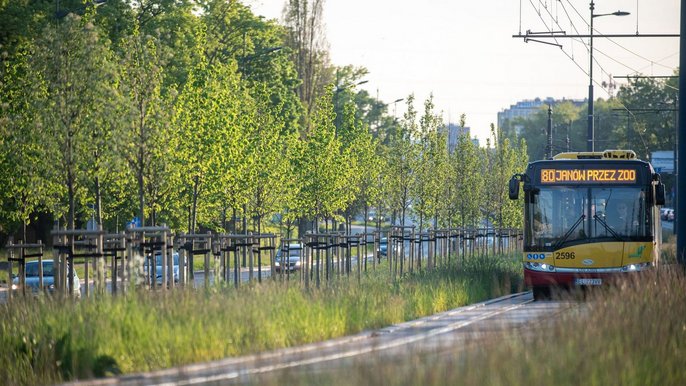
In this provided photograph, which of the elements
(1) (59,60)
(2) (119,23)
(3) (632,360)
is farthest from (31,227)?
(3) (632,360)

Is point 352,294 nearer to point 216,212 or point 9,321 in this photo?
point 9,321

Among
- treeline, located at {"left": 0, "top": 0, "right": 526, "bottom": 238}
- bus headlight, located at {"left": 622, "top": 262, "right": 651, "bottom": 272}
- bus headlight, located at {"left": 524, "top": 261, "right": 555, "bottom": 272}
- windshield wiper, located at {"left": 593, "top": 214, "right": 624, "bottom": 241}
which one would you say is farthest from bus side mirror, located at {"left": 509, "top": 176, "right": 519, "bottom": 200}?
treeline, located at {"left": 0, "top": 0, "right": 526, "bottom": 238}

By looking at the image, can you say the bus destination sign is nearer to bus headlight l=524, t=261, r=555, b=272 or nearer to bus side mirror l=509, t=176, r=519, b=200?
bus headlight l=524, t=261, r=555, b=272

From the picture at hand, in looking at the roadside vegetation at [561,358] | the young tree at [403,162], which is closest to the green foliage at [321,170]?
the young tree at [403,162]

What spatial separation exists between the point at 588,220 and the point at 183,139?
9925 millimetres

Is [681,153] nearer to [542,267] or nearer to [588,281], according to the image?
[588,281]

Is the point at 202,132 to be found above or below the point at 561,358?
above

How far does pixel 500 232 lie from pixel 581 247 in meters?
25.5

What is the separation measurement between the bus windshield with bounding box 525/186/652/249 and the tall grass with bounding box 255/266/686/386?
1430cm

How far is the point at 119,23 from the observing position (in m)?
50.6

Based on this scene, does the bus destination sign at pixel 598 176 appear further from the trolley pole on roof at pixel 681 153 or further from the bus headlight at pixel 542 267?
the trolley pole on roof at pixel 681 153

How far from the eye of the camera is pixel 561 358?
1082 centimetres

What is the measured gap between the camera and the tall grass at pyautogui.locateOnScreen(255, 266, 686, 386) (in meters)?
9.16

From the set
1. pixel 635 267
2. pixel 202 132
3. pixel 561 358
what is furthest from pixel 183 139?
pixel 561 358
